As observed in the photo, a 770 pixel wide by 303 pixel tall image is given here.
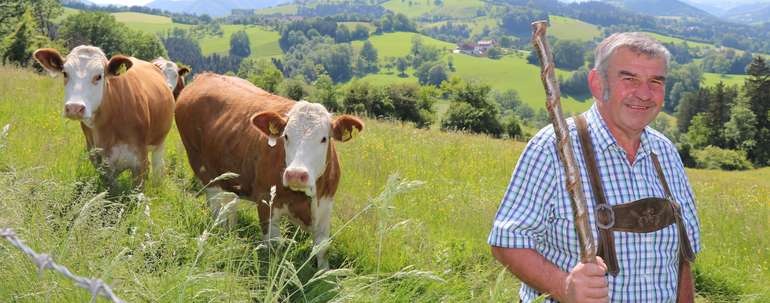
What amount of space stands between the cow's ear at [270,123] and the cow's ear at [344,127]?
0.46 meters

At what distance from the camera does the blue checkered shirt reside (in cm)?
292

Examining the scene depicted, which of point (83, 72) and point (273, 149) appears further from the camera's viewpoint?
point (83, 72)

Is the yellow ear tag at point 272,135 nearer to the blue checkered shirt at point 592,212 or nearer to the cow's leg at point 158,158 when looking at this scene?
the blue checkered shirt at point 592,212

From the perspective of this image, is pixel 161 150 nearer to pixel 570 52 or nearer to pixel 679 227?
pixel 679 227

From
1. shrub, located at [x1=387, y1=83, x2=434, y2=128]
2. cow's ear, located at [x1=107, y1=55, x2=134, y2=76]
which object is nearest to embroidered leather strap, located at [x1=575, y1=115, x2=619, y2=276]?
cow's ear, located at [x1=107, y1=55, x2=134, y2=76]

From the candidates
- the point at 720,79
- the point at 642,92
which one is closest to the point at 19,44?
the point at 642,92

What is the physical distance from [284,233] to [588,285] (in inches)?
122

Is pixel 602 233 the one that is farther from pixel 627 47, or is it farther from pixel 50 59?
pixel 50 59

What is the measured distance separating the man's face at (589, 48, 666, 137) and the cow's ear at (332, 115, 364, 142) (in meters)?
2.77

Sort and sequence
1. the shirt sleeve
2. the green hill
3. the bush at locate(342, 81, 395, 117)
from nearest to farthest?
the shirt sleeve → the bush at locate(342, 81, 395, 117) → the green hill

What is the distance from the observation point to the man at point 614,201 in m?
2.90

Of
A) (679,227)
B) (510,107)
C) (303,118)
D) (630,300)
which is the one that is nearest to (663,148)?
(679,227)

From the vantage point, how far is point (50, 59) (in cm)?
672

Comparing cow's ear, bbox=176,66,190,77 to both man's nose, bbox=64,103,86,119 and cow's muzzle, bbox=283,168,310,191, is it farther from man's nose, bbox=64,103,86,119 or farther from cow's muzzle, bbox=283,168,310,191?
cow's muzzle, bbox=283,168,310,191
